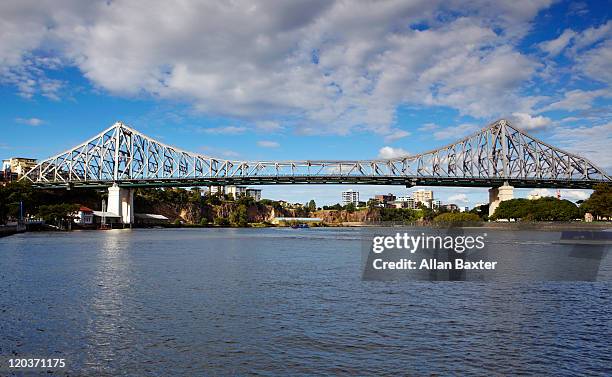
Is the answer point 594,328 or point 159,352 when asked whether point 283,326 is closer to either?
point 159,352

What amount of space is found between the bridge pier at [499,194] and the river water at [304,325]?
85318 mm

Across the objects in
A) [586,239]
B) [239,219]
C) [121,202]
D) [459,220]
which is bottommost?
[586,239]

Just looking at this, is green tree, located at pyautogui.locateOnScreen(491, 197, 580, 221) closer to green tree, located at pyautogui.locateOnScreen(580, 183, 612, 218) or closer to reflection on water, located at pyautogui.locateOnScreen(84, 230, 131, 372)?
green tree, located at pyautogui.locateOnScreen(580, 183, 612, 218)

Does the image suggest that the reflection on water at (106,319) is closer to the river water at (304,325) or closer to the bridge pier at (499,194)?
the river water at (304,325)

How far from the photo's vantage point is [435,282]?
2352 cm

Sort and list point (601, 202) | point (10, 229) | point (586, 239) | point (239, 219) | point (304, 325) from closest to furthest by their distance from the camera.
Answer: point (304, 325), point (586, 239), point (10, 229), point (601, 202), point (239, 219)

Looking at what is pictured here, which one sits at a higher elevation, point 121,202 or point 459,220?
point 121,202

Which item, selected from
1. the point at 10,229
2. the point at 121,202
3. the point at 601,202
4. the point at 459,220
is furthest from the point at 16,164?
the point at 601,202

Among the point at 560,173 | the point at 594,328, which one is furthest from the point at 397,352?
the point at 560,173

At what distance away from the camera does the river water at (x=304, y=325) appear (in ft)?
37.4

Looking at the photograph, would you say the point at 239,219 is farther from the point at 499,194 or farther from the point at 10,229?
the point at 10,229

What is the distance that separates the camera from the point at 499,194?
348 feet

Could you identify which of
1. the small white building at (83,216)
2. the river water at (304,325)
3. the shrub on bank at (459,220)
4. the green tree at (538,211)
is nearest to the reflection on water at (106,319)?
the river water at (304,325)

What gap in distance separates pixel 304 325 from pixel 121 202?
104946 millimetres
